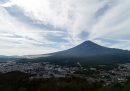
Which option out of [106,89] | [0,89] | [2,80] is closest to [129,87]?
[106,89]

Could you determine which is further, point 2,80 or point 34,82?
point 2,80

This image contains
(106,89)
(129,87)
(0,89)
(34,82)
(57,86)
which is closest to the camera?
(129,87)

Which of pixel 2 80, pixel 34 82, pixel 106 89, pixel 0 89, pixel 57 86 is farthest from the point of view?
pixel 2 80

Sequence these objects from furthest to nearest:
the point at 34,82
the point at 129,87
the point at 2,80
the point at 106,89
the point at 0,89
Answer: the point at 2,80 → the point at 34,82 → the point at 0,89 → the point at 106,89 → the point at 129,87

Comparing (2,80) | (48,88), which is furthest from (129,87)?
(2,80)

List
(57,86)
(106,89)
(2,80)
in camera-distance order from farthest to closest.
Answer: (2,80) → (57,86) → (106,89)

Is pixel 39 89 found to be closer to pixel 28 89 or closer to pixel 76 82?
pixel 28 89

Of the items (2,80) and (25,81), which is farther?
(2,80)

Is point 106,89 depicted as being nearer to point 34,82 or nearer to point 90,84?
point 90,84

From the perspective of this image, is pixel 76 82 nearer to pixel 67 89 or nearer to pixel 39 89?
pixel 67 89
